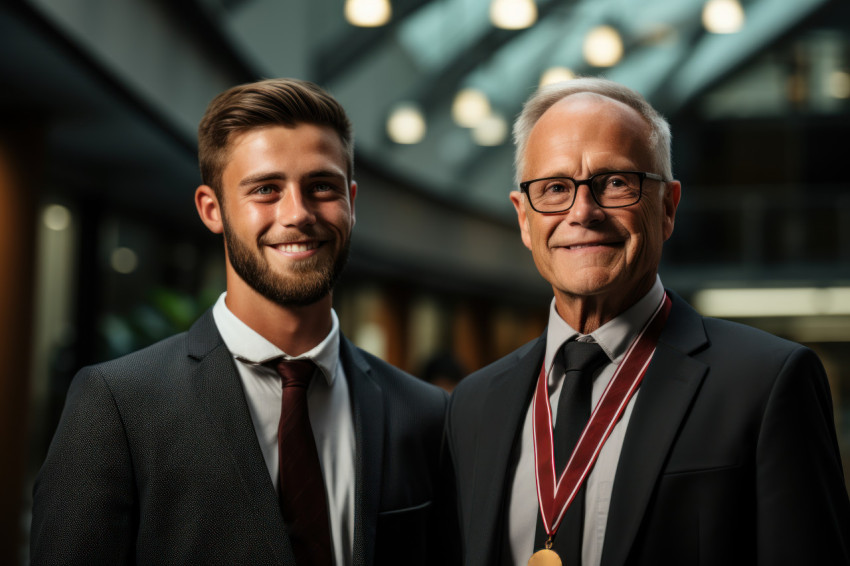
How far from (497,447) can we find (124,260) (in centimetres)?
809

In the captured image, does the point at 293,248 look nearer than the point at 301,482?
No

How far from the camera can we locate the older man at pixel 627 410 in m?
1.96

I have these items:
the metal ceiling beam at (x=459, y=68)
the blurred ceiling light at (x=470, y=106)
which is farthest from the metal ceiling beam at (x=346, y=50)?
the blurred ceiling light at (x=470, y=106)

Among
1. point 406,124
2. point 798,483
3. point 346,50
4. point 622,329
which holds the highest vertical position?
point 346,50

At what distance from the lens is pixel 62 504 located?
2229 mm

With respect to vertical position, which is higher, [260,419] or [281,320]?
[281,320]

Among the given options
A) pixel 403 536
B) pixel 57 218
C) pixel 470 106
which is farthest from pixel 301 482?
pixel 470 106

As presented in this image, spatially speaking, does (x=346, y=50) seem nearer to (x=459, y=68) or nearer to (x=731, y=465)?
(x=459, y=68)

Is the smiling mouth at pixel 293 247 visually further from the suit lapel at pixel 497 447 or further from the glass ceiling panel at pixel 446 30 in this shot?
the glass ceiling panel at pixel 446 30

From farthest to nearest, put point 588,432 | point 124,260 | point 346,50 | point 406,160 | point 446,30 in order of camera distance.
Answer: point 406,160
point 446,30
point 346,50
point 124,260
point 588,432

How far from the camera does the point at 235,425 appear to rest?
2375 millimetres

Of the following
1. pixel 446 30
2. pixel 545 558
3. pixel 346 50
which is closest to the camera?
pixel 545 558

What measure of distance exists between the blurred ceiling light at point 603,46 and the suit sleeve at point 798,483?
36.0 ft

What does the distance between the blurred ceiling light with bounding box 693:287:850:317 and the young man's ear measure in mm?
13614
